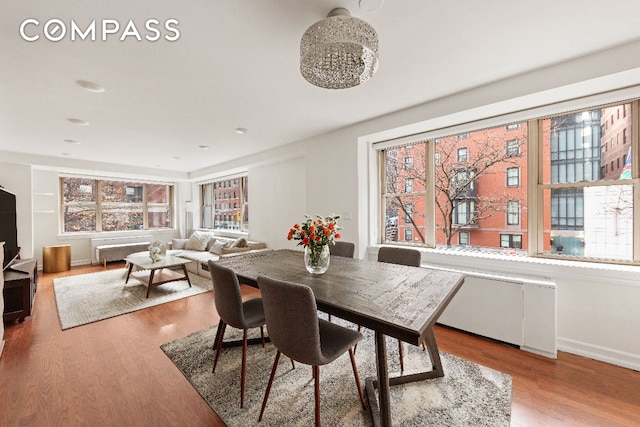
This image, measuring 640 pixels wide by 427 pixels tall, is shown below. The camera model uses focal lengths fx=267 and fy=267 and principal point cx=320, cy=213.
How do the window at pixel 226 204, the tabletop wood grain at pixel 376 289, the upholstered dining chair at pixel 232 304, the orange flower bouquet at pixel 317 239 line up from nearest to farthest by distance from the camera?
the tabletop wood grain at pixel 376 289 → the upholstered dining chair at pixel 232 304 → the orange flower bouquet at pixel 317 239 → the window at pixel 226 204

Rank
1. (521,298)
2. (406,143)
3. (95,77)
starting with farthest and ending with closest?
(406,143), (521,298), (95,77)

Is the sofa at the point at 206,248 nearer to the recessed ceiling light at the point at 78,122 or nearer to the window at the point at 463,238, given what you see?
the recessed ceiling light at the point at 78,122

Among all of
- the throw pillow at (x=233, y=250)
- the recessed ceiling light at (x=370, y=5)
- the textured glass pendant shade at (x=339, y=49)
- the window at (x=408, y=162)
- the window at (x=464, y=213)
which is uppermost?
the recessed ceiling light at (x=370, y=5)

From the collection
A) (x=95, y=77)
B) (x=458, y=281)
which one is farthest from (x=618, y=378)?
(x=95, y=77)

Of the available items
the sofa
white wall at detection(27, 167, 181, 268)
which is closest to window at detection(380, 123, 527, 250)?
the sofa

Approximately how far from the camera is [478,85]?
8.22 feet

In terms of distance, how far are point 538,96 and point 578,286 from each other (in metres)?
1.71

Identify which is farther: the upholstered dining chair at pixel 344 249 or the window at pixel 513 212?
the upholstered dining chair at pixel 344 249

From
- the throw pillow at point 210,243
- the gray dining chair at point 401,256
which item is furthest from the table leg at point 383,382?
the throw pillow at point 210,243

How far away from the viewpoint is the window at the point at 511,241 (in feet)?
→ 9.38

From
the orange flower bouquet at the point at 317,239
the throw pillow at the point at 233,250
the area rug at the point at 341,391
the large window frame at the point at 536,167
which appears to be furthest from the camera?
the throw pillow at the point at 233,250

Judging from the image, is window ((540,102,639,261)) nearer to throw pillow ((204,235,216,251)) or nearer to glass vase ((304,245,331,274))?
glass vase ((304,245,331,274))

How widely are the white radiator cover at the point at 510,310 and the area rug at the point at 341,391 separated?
0.56 meters

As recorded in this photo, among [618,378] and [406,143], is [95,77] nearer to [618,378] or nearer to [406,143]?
[406,143]
